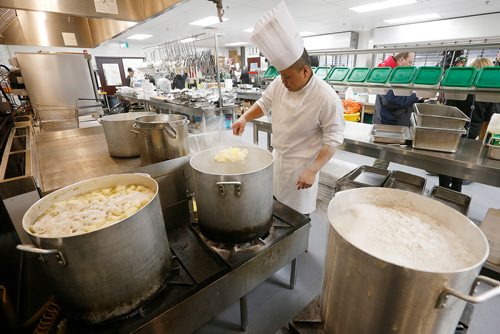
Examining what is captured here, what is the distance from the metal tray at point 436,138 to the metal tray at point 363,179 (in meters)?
0.46

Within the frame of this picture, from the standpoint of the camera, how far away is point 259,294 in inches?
70.3

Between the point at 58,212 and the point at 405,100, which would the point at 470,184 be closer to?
the point at 405,100

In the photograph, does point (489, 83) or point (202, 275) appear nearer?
point (202, 275)

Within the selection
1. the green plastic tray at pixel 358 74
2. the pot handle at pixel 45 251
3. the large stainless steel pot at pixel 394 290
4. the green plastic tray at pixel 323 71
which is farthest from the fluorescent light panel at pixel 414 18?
the pot handle at pixel 45 251

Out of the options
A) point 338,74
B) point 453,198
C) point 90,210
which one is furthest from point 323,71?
point 90,210

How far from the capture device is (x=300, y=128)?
160 cm

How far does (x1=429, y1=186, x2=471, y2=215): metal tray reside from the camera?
192 centimetres

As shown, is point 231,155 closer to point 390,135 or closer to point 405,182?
point 390,135

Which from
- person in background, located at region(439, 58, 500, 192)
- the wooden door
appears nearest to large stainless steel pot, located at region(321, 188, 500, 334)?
person in background, located at region(439, 58, 500, 192)

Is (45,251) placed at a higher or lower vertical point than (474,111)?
higher

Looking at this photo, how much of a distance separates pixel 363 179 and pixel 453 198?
69 centimetres

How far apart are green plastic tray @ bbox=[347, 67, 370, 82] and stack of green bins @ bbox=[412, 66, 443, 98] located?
0.49 meters

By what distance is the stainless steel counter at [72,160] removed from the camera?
3.63ft

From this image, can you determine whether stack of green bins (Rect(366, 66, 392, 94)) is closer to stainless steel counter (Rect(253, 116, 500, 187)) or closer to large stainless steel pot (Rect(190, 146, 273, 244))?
stainless steel counter (Rect(253, 116, 500, 187))
